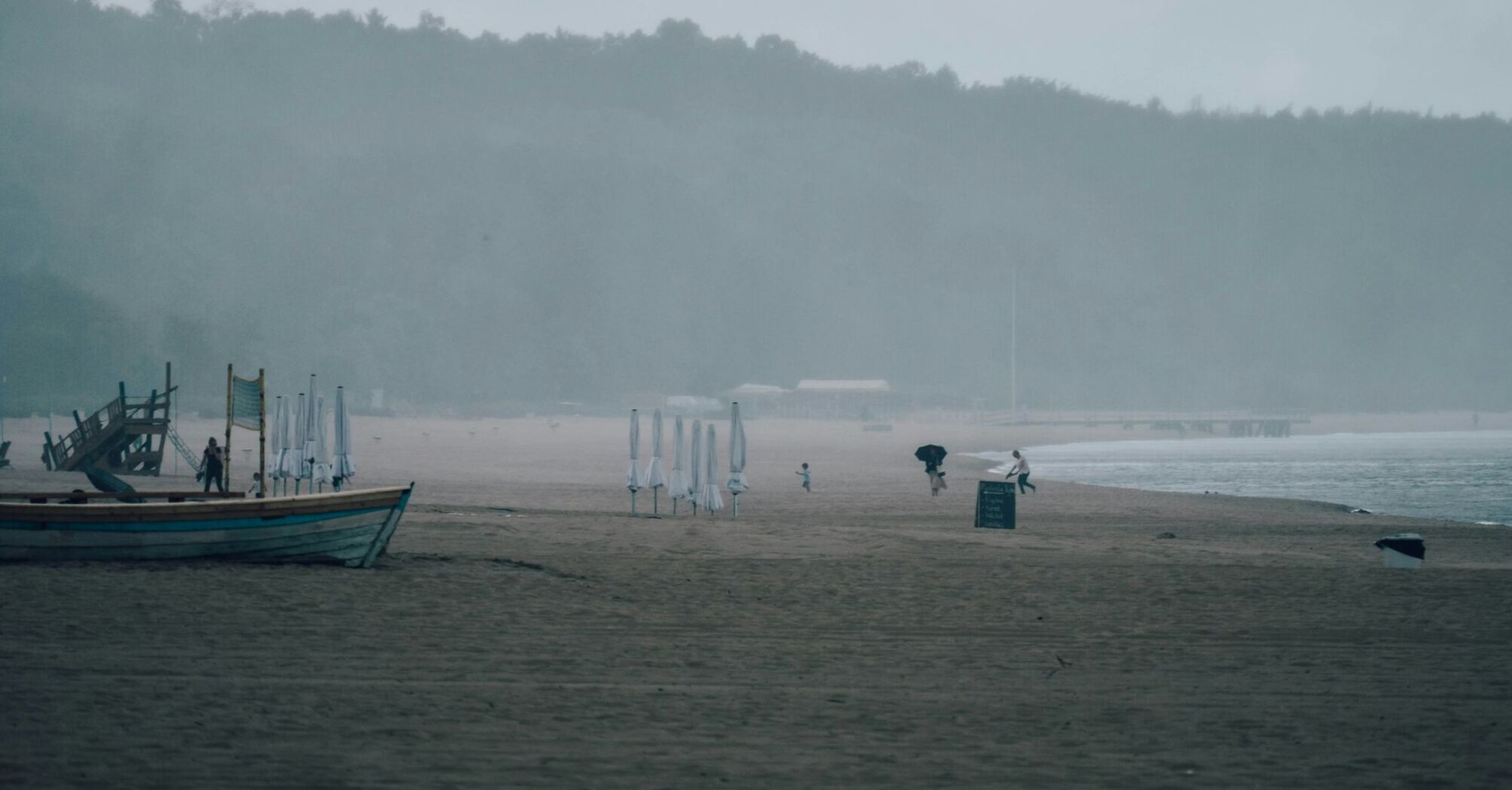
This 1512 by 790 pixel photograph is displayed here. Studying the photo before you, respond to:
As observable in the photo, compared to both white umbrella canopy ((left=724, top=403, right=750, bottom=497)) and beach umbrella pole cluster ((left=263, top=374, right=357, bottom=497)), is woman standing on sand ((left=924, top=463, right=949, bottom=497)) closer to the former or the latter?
white umbrella canopy ((left=724, top=403, right=750, bottom=497))

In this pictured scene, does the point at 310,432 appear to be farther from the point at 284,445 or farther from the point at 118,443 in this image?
the point at 118,443

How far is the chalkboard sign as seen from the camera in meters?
18.7

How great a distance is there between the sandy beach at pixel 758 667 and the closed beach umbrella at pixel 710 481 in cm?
371

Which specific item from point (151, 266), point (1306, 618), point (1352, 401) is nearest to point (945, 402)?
point (1352, 401)

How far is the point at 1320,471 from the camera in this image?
143 feet

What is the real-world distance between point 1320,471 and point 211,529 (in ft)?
133

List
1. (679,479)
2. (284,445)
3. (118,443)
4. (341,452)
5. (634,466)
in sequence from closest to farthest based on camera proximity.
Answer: (341,452) < (679,479) < (634,466) < (284,445) < (118,443)

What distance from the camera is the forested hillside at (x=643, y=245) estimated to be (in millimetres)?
111188

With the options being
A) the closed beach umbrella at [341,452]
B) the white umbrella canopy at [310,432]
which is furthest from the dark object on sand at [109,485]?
the white umbrella canopy at [310,432]

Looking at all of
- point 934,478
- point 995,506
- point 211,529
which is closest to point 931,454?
point 934,478

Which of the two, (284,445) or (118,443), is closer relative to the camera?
(284,445)

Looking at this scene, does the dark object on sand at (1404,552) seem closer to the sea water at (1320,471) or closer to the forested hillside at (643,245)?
the sea water at (1320,471)

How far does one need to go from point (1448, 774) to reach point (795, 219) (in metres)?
143

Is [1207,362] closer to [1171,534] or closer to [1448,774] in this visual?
[1171,534]
